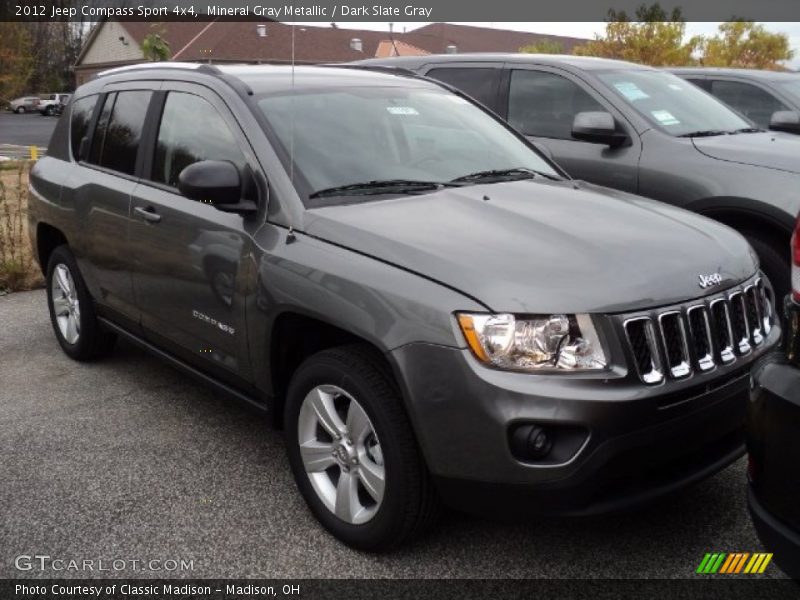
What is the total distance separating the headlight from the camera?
260 centimetres

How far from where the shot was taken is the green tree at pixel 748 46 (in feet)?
113

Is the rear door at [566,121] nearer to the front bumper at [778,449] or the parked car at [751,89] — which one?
the parked car at [751,89]

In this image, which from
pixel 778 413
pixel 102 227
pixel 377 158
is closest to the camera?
pixel 778 413

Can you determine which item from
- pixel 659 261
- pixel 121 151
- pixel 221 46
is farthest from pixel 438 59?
pixel 221 46

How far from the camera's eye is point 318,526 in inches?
130

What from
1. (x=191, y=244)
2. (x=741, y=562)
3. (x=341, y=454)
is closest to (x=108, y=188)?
(x=191, y=244)

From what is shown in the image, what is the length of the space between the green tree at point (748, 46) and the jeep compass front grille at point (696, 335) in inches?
1354

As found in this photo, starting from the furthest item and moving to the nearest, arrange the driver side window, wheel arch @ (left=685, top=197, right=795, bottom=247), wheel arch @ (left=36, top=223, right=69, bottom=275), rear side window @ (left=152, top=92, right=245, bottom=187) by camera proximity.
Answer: the driver side window, wheel arch @ (left=36, top=223, right=69, bottom=275), wheel arch @ (left=685, top=197, right=795, bottom=247), rear side window @ (left=152, top=92, right=245, bottom=187)

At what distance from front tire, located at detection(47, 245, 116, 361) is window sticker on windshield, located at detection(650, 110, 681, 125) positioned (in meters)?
3.90

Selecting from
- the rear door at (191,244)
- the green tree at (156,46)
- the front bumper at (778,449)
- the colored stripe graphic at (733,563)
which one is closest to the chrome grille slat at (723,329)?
the front bumper at (778,449)

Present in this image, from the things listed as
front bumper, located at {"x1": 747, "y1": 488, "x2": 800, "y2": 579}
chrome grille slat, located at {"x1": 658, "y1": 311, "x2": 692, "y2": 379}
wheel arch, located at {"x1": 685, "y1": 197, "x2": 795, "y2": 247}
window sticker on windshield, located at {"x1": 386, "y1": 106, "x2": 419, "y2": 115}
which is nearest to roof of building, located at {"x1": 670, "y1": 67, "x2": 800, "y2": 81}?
wheel arch, located at {"x1": 685, "y1": 197, "x2": 795, "y2": 247}

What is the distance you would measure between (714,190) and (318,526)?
11.0 feet

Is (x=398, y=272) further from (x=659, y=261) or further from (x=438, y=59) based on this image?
(x=438, y=59)

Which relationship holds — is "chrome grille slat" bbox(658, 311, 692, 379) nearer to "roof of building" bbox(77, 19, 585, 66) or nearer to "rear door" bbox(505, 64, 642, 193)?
"rear door" bbox(505, 64, 642, 193)
